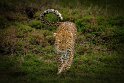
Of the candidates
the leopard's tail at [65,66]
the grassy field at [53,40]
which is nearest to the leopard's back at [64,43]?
the leopard's tail at [65,66]

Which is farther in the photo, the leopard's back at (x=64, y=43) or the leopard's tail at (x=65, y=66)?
the leopard's back at (x=64, y=43)

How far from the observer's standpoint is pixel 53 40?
55.2 feet

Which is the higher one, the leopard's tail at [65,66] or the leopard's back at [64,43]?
the leopard's back at [64,43]

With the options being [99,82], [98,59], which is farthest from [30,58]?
[99,82]

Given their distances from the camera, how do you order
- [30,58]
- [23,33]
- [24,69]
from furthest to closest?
[23,33] → [30,58] → [24,69]

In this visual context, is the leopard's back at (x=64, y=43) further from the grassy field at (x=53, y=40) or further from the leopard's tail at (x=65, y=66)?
the grassy field at (x=53, y=40)

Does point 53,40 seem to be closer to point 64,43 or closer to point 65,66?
point 64,43

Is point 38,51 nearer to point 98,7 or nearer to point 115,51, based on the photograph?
point 115,51

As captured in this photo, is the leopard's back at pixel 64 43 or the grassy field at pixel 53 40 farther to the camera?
the leopard's back at pixel 64 43

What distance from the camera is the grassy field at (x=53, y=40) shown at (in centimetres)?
1323

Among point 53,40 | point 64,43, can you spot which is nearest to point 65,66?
point 64,43

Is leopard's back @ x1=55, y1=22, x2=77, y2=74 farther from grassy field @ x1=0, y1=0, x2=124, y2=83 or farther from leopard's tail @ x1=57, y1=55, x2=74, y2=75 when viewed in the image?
grassy field @ x1=0, y1=0, x2=124, y2=83

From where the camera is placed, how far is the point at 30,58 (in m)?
14.9

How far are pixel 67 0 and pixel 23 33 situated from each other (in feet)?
15.3
